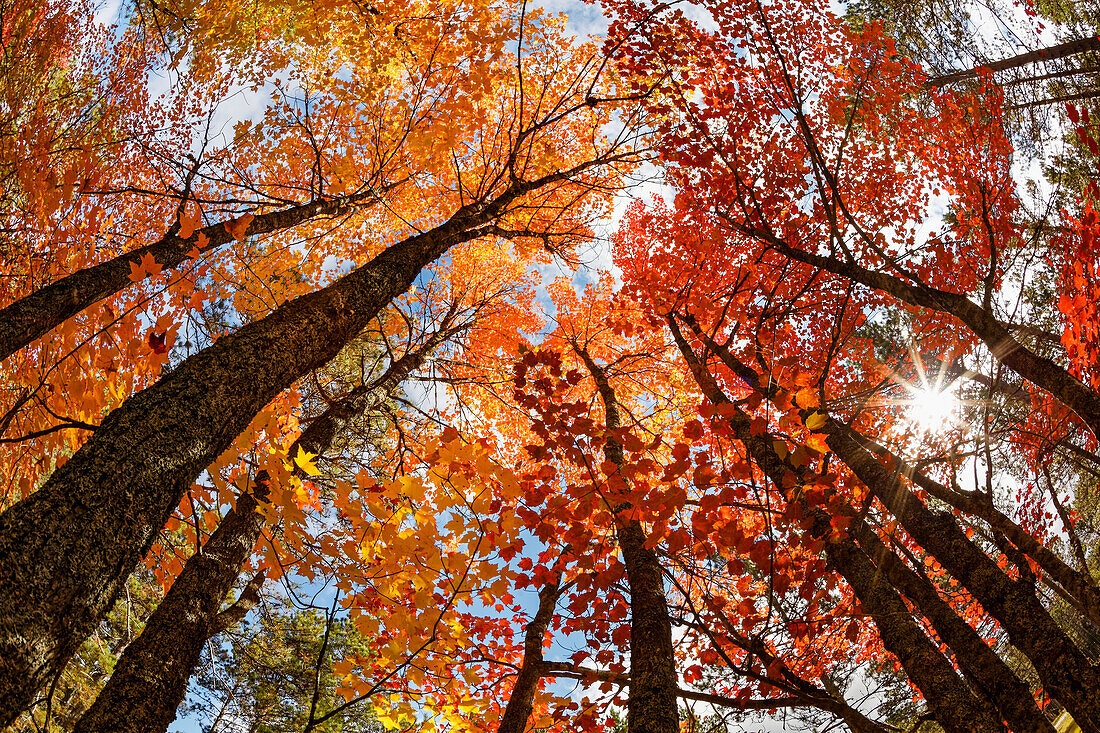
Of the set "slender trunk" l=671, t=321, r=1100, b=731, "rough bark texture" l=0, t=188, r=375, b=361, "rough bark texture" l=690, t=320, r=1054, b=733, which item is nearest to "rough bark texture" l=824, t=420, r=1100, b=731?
"slender trunk" l=671, t=321, r=1100, b=731

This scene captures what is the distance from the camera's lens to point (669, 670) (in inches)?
157

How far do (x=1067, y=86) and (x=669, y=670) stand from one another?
11.2 metres

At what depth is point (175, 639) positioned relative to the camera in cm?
383

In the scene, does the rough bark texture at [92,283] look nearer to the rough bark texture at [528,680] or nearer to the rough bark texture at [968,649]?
the rough bark texture at [528,680]

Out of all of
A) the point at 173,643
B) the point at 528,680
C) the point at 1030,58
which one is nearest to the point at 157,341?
the point at 173,643

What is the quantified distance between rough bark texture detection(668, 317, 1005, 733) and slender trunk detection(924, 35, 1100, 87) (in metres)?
8.08

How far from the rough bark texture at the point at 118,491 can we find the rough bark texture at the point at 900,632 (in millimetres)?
4154

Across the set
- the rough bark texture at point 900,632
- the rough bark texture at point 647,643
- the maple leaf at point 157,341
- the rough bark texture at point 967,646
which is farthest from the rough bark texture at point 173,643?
the rough bark texture at point 967,646

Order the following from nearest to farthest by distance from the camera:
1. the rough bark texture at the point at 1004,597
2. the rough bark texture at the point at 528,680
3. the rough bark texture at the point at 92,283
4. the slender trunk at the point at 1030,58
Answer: the rough bark texture at the point at 1004,597, the rough bark texture at the point at 92,283, the rough bark texture at the point at 528,680, the slender trunk at the point at 1030,58

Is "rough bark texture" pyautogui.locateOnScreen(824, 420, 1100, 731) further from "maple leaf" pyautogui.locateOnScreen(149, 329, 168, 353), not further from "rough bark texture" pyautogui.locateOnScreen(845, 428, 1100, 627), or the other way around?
"maple leaf" pyautogui.locateOnScreen(149, 329, 168, 353)

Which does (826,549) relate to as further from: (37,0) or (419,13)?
(37,0)

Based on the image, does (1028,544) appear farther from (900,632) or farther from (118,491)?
(118,491)

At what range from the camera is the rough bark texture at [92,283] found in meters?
4.49

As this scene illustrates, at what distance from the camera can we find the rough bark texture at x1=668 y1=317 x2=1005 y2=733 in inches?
127
